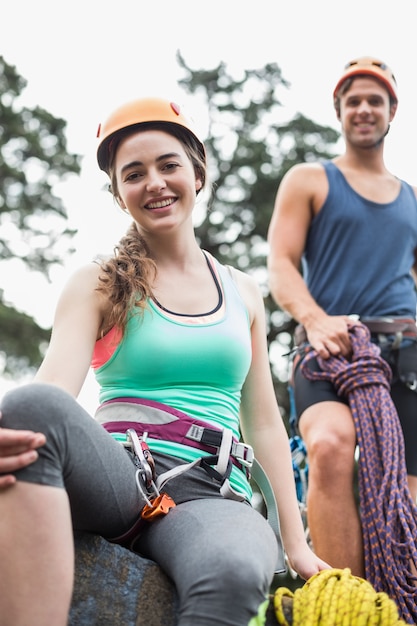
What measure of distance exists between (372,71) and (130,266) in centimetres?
202

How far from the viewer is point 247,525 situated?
2.18 meters

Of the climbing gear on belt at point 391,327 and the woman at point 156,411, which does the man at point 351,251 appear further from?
the woman at point 156,411

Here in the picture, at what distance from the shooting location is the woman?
6.36 feet

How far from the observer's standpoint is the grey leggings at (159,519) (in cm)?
195

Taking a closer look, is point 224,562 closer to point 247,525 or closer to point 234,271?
point 247,525

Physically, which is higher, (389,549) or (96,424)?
(96,424)

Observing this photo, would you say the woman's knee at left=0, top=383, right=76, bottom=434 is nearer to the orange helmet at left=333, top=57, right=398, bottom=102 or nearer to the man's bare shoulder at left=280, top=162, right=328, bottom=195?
the man's bare shoulder at left=280, top=162, right=328, bottom=195

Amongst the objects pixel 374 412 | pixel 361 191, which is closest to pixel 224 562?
pixel 374 412

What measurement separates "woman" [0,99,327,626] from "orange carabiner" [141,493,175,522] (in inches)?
0.9

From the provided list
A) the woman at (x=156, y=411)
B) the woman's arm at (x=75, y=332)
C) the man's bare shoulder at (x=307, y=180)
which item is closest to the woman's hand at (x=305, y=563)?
the woman at (x=156, y=411)

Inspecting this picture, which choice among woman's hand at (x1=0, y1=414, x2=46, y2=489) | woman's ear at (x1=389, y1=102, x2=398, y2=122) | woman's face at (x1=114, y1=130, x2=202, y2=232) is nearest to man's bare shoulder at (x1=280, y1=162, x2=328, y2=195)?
woman's ear at (x1=389, y1=102, x2=398, y2=122)

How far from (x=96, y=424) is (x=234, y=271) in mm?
1168

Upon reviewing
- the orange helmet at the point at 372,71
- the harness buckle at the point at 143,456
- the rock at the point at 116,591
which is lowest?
the rock at the point at 116,591

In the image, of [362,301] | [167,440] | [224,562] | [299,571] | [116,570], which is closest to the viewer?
[224,562]
